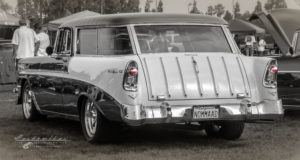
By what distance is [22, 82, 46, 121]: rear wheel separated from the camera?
1102 centimetres

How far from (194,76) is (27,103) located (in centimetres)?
406

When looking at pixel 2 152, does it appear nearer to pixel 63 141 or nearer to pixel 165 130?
pixel 63 141

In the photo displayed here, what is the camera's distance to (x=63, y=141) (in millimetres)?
8734

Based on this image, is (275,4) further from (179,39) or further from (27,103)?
(179,39)

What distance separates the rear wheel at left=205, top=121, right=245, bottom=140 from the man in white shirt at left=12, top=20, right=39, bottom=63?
24.6ft

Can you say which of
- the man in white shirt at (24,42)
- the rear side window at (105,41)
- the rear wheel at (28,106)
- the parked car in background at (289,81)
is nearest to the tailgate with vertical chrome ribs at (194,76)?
the rear side window at (105,41)

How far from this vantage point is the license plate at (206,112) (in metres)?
7.90

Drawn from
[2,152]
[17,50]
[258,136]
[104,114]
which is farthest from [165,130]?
[17,50]

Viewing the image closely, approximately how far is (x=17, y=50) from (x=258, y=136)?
8.16 metres

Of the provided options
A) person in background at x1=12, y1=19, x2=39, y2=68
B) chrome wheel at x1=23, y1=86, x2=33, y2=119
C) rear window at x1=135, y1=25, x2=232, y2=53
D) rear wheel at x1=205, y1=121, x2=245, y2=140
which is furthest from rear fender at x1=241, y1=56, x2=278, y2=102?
person in background at x1=12, y1=19, x2=39, y2=68

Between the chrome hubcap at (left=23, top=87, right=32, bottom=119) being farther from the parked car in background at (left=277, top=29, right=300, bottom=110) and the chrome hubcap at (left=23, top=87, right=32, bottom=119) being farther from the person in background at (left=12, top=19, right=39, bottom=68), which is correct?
the person in background at (left=12, top=19, right=39, bottom=68)

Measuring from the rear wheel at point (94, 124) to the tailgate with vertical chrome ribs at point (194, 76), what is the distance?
0.76 metres

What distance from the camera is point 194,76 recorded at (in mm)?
8039

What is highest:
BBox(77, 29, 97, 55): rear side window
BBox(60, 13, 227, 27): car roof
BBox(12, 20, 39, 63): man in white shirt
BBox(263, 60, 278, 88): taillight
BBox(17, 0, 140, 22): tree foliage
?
BBox(60, 13, 227, 27): car roof
